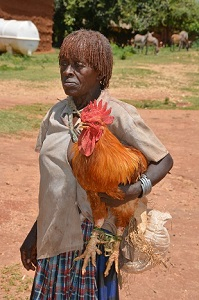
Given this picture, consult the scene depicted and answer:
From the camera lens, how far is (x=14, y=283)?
3.71 metres

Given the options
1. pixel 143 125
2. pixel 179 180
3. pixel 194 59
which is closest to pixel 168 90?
pixel 179 180

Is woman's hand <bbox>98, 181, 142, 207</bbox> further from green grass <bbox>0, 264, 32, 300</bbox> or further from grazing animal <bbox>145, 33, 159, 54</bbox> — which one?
grazing animal <bbox>145, 33, 159, 54</bbox>

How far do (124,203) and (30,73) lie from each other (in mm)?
13878

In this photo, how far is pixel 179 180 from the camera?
21.4ft

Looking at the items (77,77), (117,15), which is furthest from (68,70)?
(117,15)

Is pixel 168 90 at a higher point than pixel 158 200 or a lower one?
lower

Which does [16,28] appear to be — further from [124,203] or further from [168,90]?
[124,203]

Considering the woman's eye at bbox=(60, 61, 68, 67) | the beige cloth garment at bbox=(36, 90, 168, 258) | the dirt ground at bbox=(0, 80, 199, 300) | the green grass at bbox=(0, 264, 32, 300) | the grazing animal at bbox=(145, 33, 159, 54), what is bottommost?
the grazing animal at bbox=(145, 33, 159, 54)

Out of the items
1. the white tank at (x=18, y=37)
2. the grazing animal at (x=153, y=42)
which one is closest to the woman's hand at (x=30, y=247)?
the white tank at (x=18, y=37)

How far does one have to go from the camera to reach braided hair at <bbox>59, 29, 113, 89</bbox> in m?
2.03

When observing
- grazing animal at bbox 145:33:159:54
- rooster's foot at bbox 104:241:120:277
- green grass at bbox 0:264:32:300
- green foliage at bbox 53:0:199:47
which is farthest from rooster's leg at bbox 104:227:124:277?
green foliage at bbox 53:0:199:47

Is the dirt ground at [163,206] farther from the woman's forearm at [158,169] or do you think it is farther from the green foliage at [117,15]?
the green foliage at [117,15]

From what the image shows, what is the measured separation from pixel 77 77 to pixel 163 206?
3.71m

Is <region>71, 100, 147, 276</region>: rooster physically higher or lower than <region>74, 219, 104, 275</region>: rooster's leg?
higher
